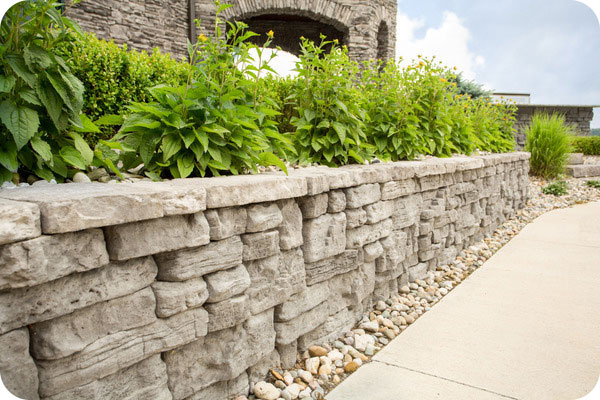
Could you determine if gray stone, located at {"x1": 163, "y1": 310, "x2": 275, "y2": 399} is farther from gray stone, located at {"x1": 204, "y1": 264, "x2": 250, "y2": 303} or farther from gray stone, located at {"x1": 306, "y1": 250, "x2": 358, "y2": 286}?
gray stone, located at {"x1": 306, "y1": 250, "x2": 358, "y2": 286}

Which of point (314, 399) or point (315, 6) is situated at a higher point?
point (315, 6)

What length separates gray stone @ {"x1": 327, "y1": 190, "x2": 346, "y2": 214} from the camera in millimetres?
2539

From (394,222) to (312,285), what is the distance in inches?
42.9

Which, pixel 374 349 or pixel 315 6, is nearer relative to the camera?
pixel 374 349

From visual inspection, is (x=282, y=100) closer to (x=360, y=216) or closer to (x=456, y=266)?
(x=360, y=216)

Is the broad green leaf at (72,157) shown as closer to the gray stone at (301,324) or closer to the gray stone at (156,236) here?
the gray stone at (156,236)

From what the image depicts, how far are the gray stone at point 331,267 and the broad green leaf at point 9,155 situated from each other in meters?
1.39

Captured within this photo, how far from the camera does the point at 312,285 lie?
7.91ft

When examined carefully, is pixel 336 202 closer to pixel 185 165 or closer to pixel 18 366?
pixel 185 165

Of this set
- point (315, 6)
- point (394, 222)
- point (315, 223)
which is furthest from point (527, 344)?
point (315, 6)

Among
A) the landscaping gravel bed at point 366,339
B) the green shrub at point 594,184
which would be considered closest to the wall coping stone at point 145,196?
the landscaping gravel bed at point 366,339

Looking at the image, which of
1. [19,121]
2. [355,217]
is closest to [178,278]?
[19,121]

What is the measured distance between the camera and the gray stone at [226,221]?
5.85 feet

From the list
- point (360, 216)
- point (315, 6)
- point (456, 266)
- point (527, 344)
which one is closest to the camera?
point (527, 344)
